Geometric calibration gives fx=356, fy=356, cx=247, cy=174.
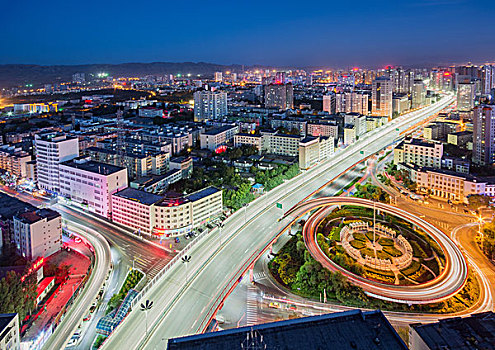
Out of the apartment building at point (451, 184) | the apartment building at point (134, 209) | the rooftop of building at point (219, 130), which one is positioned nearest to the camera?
the apartment building at point (134, 209)

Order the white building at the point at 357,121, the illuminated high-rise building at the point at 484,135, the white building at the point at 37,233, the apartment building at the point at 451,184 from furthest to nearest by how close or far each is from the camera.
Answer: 1. the white building at the point at 357,121
2. the illuminated high-rise building at the point at 484,135
3. the apartment building at the point at 451,184
4. the white building at the point at 37,233

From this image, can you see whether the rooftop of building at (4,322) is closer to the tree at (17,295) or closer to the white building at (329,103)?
the tree at (17,295)

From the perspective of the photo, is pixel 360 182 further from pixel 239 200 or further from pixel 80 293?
pixel 80 293

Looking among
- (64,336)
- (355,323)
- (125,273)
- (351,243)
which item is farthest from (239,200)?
(355,323)

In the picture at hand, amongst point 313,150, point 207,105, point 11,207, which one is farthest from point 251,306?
point 207,105

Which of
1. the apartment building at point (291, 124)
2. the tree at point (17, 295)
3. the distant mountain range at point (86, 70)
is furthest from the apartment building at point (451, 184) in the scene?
the distant mountain range at point (86, 70)

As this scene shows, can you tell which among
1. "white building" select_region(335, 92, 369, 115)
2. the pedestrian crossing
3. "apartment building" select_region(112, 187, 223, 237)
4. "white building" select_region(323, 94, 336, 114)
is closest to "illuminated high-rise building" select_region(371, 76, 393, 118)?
"white building" select_region(335, 92, 369, 115)

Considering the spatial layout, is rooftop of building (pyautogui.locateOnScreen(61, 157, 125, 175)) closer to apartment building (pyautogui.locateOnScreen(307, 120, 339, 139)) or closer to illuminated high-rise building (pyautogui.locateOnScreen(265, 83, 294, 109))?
apartment building (pyautogui.locateOnScreen(307, 120, 339, 139))
